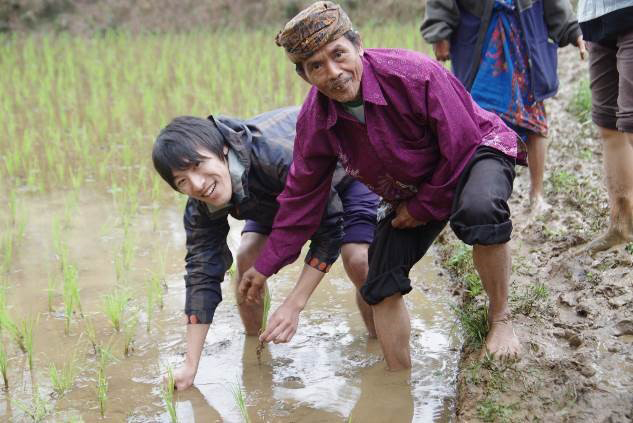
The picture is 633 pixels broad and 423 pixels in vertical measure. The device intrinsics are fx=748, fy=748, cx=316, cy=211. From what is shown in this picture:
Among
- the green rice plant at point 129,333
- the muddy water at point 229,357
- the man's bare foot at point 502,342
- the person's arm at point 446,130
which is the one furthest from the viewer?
the green rice plant at point 129,333

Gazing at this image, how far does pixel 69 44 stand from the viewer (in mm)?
8234

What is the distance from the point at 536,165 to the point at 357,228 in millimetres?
1206

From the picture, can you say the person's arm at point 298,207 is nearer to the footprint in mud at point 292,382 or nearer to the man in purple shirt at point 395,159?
the man in purple shirt at point 395,159

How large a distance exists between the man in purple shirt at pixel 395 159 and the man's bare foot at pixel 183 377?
0.31m

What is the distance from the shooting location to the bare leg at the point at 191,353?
7.65 feet

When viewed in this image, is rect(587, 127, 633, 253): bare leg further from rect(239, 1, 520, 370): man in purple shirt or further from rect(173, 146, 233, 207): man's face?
rect(173, 146, 233, 207): man's face

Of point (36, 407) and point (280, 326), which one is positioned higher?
point (280, 326)

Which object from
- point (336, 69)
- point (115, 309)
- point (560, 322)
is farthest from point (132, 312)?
point (560, 322)

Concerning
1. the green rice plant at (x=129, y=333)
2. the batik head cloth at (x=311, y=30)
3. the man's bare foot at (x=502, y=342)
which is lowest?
the green rice plant at (x=129, y=333)

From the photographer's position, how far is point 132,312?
2.96 m

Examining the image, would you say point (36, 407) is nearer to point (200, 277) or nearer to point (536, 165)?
point (200, 277)

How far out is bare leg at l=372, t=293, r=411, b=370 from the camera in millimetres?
2299

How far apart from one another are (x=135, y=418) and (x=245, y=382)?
1.26 ft


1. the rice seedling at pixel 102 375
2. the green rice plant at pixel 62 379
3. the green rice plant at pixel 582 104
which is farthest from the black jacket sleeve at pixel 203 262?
the green rice plant at pixel 582 104
